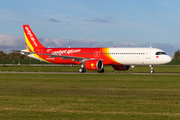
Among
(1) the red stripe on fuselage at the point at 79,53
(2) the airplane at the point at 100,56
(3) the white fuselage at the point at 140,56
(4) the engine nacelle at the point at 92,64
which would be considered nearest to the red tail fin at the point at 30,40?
(2) the airplane at the point at 100,56

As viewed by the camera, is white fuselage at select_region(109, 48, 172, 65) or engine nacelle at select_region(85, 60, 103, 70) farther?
white fuselage at select_region(109, 48, 172, 65)

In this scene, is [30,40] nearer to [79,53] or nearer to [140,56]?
[79,53]

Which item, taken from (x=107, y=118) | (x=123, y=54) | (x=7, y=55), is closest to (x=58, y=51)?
(x=123, y=54)

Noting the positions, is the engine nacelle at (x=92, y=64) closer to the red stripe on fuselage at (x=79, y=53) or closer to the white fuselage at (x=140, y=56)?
the red stripe on fuselage at (x=79, y=53)

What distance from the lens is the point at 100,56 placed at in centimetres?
4612

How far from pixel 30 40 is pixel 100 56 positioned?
15.5 metres

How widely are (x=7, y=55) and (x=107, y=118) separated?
161932 millimetres

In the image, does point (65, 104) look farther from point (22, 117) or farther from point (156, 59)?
point (156, 59)

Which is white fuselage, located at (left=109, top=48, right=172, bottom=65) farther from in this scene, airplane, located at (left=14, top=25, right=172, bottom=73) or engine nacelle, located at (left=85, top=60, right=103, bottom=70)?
engine nacelle, located at (left=85, top=60, right=103, bottom=70)

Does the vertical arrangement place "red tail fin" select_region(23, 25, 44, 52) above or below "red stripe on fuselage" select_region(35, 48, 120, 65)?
above

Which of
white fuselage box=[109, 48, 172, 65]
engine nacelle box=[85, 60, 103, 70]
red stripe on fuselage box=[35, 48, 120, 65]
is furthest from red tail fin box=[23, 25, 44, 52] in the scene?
white fuselage box=[109, 48, 172, 65]

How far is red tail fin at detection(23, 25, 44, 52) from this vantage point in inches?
2100

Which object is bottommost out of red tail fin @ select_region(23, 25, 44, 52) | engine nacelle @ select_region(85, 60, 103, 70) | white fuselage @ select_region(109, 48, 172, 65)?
engine nacelle @ select_region(85, 60, 103, 70)

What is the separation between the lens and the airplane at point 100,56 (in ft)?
143
